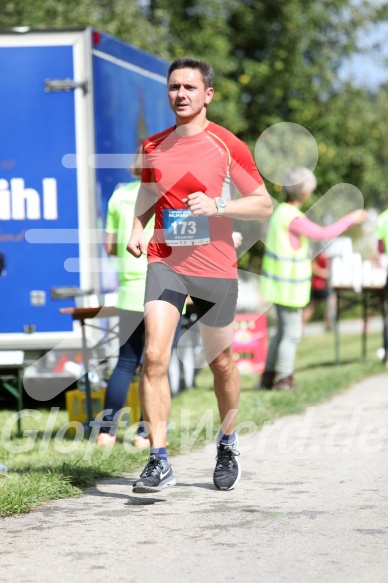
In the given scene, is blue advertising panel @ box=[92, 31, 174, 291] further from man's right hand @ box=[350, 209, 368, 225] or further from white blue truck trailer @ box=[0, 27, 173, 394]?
man's right hand @ box=[350, 209, 368, 225]

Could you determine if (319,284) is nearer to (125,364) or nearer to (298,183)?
(298,183)

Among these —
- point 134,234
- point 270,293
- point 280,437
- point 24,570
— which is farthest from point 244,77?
point 24,570

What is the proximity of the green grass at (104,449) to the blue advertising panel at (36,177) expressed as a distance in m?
1.11

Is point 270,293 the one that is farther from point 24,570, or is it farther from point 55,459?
point 24,570

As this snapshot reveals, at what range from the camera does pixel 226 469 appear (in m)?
6.07

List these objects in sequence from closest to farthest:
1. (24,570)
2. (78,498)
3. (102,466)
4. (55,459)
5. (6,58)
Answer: (24,570), (78,498), (102,466), (55,459), (6,58)

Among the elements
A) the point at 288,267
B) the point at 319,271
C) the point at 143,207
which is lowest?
the point at 319,271

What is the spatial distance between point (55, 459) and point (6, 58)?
3.83 meters

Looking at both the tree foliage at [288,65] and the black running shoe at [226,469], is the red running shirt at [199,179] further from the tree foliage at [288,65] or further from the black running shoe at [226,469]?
the tree foliage at [288,65]

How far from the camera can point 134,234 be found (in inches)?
236

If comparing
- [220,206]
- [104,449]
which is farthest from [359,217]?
[220,206]

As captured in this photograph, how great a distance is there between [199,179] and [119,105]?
177 inches

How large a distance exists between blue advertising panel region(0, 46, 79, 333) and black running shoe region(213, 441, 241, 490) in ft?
12.2

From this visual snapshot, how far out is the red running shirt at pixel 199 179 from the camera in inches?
229
